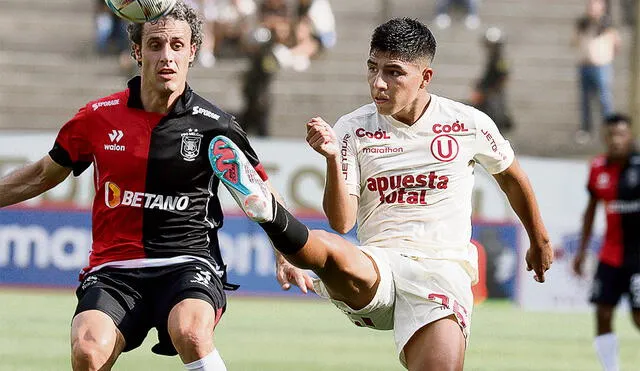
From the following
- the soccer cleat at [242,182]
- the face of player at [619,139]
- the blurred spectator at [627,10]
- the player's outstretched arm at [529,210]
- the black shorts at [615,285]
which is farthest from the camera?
the blurred spectator at [627,10]

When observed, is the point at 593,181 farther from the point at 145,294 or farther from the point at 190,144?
the point at 145,294

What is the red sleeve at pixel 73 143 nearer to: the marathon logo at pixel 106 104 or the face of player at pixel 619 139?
the marathon logo at pixel 106 104

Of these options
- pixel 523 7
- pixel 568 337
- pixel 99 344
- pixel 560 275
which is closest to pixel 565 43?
pixel 523 7

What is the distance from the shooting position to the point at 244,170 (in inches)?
214

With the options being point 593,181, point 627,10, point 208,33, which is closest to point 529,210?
point 593,181

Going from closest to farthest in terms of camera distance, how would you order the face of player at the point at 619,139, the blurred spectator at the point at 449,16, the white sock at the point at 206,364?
the white sock at the point at 206,364, the face of player at the point at 619,139, the blurred spectator at the point at 449,16

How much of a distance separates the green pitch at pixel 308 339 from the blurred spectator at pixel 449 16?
5602 mm

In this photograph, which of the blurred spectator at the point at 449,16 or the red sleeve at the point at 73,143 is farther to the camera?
the blurred spectator at the point at 449,16

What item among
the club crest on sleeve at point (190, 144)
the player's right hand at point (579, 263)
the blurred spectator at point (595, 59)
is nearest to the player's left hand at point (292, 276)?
the club crest on sleeve at point (190, 144)

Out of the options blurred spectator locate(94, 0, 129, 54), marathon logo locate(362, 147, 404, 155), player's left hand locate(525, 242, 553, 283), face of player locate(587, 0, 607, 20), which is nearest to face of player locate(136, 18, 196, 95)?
marathon logo locate(362, 147, 404, 155)

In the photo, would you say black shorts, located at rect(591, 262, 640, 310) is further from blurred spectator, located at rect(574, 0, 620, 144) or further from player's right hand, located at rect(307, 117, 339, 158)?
blurred spectator, located at rect(574, 0, 620, 144)

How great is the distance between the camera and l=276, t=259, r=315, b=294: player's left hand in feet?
19.5

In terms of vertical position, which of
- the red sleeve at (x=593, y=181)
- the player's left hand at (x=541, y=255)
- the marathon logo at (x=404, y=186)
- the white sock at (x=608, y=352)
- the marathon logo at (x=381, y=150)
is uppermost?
the marathon logo at (x=381, y=150)

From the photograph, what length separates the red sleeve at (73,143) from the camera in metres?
6.35
